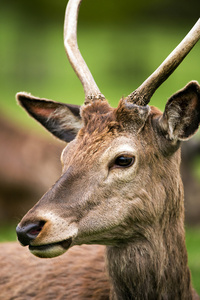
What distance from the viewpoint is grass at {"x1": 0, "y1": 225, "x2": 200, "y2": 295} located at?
7138 mm

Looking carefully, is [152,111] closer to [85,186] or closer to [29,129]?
[85,186]

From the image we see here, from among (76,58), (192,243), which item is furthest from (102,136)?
(192,243)

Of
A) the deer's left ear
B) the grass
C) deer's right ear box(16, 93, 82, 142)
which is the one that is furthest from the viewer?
the grass

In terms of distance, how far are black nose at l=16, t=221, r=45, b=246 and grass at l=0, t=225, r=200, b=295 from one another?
3.19 m

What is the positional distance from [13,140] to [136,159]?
6.53 metres

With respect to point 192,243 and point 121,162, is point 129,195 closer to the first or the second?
point 121,162

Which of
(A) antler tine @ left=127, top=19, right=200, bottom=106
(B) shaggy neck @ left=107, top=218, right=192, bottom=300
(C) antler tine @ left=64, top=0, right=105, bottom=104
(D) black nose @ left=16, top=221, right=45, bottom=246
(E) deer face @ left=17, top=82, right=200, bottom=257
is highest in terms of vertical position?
(C) antler tine @ left=64, top=0, right=105, bottom=104

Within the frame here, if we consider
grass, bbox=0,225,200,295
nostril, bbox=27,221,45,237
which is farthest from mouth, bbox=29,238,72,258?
grass, bbox=0,225,200,295

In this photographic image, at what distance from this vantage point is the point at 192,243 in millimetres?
8641

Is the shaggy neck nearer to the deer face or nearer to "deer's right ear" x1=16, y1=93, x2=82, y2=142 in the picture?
the deer face

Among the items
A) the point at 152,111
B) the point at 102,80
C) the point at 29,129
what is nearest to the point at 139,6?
the point at 102,80

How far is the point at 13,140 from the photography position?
10625 millimetres

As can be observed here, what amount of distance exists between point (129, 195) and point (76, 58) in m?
1.35

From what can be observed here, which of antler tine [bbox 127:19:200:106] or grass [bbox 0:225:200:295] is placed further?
grass [bbox 0:225:200:295]
